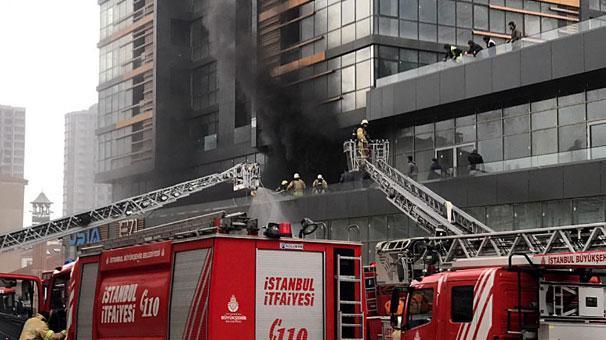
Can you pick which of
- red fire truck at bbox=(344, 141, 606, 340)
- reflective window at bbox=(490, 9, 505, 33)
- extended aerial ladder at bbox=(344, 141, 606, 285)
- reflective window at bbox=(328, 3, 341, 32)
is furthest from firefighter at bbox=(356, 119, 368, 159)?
red fire truck at bbox=(344, 141, 606, 340)

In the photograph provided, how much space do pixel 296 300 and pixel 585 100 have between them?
74.3 feet

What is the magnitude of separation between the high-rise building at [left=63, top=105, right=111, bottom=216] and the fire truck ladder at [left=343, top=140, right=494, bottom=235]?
504 feet

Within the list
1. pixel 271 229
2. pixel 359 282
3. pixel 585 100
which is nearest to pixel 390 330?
pixel 359 282

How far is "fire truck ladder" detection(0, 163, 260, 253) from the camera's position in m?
41.1

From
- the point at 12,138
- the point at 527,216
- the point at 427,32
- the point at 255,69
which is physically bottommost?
the point at 527,216

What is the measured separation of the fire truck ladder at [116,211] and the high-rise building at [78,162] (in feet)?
479

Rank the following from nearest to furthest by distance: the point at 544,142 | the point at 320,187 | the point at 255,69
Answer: the point at 544,142
the point at 320,187
the point at 255,69

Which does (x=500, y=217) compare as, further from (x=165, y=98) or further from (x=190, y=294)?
(x=165, y=98)

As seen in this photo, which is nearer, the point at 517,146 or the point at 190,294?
the point at 190,294

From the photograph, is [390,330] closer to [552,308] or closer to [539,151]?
[552,308]

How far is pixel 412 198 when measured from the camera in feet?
107

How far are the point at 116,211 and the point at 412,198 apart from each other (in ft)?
46.9

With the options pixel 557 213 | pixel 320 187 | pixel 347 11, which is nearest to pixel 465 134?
pixel 320 187

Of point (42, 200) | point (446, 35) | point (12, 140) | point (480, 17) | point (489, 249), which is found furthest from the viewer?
point (12, 140)
